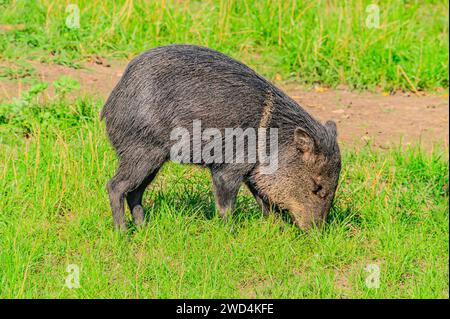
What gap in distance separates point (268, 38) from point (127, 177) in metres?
3.39

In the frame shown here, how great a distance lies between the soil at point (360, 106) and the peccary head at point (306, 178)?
4.53 feet

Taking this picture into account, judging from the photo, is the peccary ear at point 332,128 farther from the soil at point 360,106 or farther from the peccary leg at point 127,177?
the soil at point 360,106

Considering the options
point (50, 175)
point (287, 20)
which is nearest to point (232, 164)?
point (50, 175)

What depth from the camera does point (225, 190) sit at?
16.4 ft

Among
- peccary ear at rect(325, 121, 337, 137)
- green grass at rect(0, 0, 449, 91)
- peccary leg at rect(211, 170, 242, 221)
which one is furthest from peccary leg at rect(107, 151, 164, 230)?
green grass at rect(0, 0, 449, 91)

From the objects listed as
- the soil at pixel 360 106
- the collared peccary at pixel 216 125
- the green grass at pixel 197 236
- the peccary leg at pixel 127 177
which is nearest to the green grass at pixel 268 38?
the soil at pixel 360 106

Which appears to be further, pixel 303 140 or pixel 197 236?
pixel 303 140

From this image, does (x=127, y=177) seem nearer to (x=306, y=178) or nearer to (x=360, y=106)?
(x=306, y=178)

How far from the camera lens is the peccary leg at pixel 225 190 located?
16.4 ft

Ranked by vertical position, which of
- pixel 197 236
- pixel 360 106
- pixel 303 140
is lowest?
pixel 197 236

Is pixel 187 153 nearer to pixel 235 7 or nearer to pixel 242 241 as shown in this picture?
pixel 242 241

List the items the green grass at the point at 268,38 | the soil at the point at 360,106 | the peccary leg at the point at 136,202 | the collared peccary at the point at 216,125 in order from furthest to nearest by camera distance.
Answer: the green grass at the point at 268,38 < the soil at the point at 360,106 < the peccary leg at the point at 136,202 < the collared peccary at the point at 216,125

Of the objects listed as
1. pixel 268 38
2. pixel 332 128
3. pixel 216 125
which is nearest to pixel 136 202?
pixel 216 125

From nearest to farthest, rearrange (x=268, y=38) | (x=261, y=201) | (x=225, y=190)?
(x=225, y=190), (x=261, y=201), (x=268, y=38)
